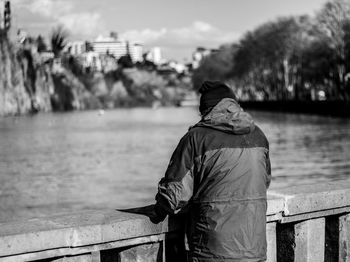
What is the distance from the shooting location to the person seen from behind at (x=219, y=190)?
4.38 m

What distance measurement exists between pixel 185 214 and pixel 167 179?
369mm

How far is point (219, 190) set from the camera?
4438 mm

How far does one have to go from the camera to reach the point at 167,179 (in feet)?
14.6

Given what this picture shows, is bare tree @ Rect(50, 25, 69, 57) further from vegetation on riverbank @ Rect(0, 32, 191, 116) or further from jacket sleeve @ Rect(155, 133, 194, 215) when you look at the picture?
jacket sleeve @ Rect(155, 133, 194, 215)

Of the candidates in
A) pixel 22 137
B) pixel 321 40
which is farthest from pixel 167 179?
pixel 321 40

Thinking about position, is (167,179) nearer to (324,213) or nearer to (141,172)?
(324,213)

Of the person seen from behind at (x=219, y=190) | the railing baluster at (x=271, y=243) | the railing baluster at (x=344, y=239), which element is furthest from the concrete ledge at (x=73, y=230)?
the railing baluster at (x=344, y=239)

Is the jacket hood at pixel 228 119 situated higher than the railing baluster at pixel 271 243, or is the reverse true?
the jacket hood at pixel 228 119

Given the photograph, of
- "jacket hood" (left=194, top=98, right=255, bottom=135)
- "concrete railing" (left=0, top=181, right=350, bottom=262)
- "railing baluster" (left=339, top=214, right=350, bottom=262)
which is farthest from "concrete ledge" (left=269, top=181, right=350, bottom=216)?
"jacket hood" (left=194, top=98, right=255, bottom=135)

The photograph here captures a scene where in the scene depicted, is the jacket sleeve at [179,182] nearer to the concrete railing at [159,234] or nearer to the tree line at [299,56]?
the concrete railing at [159,234]

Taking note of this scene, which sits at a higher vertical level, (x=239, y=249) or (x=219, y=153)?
(x=219, y=153)

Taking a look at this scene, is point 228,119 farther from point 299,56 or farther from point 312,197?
point 299,56

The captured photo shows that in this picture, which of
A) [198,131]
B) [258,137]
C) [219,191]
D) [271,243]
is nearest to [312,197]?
[271,243]

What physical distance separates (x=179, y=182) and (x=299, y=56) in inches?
3345
